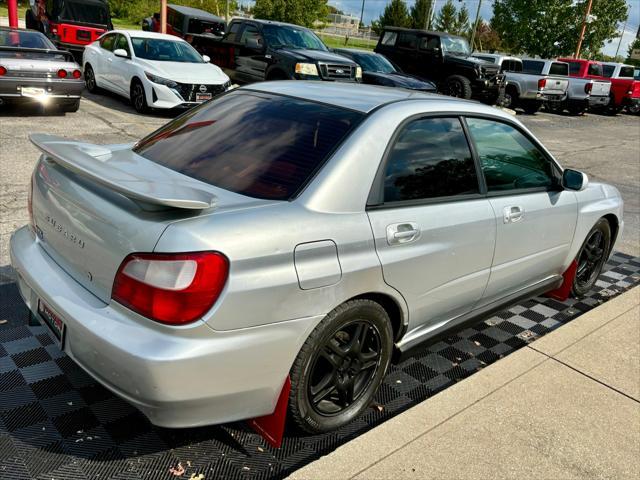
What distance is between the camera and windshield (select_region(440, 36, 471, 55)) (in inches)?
697

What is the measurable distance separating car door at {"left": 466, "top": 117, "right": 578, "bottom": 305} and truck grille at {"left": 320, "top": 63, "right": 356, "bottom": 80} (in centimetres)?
913

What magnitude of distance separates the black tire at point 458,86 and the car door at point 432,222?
562 inches

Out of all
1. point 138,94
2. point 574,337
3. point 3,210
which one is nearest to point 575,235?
point 574,337

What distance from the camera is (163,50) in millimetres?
11844

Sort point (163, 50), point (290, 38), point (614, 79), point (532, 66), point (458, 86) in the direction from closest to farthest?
1. point (163, 50)
2. point (290, 38)
3. point (458, 86)
4. point (532, 66)
5. point (614, 79)

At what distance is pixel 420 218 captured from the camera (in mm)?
2895

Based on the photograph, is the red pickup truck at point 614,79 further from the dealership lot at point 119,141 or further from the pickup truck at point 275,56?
the pickup truck at point 275,56

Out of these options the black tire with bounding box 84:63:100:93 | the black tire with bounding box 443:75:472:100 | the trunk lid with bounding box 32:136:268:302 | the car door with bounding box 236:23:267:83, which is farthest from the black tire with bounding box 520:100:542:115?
the trunk lid with bounding box 32:136:268:302

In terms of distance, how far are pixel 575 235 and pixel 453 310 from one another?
147cm

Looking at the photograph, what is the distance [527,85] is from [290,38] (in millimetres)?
9705

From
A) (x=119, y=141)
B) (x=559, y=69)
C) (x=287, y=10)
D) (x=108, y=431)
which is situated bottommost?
(x=119, y=141)

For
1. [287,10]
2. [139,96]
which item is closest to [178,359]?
[139,96]

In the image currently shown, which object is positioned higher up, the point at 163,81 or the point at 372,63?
the point at 372,63

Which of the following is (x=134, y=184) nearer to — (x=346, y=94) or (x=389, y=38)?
(x=346, y=94)
